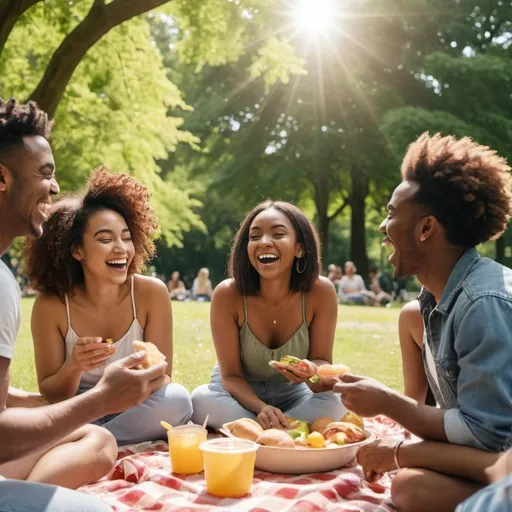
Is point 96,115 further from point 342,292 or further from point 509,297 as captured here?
point 509,297

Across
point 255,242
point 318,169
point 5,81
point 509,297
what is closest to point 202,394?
point 255,242

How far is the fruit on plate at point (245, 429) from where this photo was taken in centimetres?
351

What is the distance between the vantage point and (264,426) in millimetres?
3773

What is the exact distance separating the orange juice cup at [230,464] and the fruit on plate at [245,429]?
0.39 m

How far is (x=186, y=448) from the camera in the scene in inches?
135

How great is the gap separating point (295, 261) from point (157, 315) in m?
1.07

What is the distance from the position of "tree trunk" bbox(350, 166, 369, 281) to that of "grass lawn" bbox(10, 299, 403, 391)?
10.0 metres

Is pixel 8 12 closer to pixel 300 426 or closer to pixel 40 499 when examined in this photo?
pixel 300 426

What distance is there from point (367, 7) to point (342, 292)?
11.2 meters

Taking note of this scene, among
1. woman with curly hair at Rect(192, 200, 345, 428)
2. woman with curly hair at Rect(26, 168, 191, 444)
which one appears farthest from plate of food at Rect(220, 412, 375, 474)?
woman with curly hair at Rect(26, 168, 191, 444)

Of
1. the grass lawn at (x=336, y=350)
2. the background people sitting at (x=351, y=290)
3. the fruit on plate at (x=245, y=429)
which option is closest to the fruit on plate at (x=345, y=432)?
the fruit on plate at (x=245, y=429)

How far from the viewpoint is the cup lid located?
303 centimetres

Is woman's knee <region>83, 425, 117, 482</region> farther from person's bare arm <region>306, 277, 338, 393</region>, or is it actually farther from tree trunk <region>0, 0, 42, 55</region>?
tree trunk <region>0, 0, 42, 55</region>

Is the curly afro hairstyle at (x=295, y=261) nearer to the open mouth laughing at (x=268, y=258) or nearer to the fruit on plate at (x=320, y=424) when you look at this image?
the open mouth laughing at (x=268, y=258)
